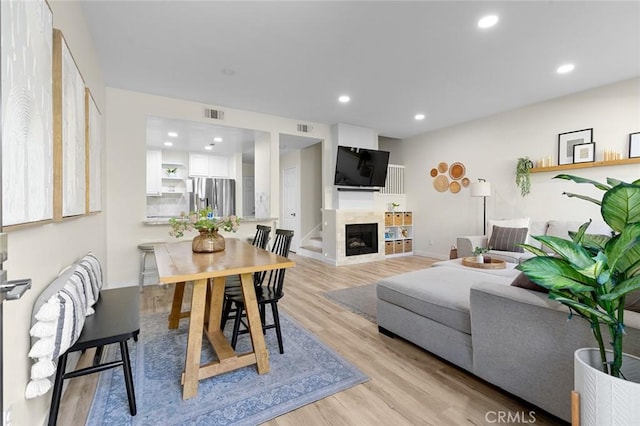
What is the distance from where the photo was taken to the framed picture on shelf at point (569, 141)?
A: 13.4 ft

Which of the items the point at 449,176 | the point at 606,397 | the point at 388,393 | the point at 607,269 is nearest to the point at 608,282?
the point at 607,269

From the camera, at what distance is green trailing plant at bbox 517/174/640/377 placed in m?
0.96

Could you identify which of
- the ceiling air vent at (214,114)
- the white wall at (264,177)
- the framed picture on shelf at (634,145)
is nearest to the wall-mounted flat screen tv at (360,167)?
the white wall at (264,177)

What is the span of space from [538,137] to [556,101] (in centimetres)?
55

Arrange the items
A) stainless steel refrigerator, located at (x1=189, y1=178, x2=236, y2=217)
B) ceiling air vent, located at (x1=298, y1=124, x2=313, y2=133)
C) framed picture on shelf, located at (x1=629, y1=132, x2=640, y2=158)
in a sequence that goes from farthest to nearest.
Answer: stainless steel refrigerator, located at (x1=189, y1=178, x2=236, y2=217) < ceiling air vent, located at (x1=298, y1=124, x2=313, y2=133) < framed picture on shelf, located at (x1=629, y1=132, x2=640, y2=158)

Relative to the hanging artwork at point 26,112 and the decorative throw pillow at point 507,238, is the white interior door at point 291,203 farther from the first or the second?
the hanging artwork at point 26,112

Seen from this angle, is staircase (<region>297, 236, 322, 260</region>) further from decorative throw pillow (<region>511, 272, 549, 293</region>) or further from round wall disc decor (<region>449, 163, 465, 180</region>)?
decorative throw pillow (<region>511, 272, 549, 293</region>)

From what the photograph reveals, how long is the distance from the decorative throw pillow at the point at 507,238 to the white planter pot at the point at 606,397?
344cm

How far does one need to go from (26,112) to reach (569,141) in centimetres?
586

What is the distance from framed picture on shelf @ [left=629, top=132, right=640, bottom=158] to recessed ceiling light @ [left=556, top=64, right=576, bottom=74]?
1.24 metres

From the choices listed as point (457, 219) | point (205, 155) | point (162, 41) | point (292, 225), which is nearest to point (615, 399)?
point (162, 41)

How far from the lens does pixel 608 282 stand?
1.02 m

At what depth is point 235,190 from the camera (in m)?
7.16

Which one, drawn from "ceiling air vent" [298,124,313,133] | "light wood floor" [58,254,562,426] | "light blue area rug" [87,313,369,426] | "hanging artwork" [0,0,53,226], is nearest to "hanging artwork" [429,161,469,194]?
"ceiling air vent" [298,124,313,133]
